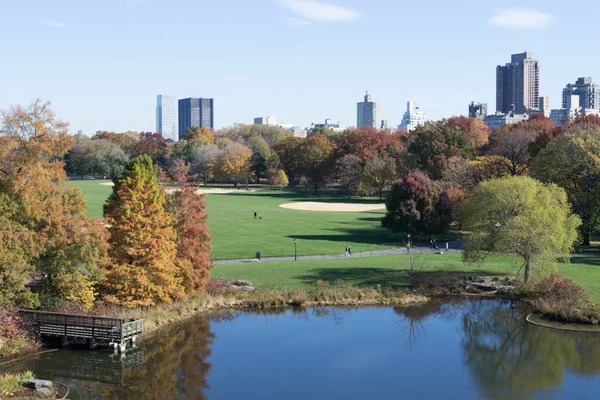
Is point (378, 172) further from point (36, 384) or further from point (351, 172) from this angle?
point (36, 384)

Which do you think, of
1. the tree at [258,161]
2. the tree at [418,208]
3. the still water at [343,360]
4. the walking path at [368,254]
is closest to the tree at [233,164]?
the tree at [258,161]

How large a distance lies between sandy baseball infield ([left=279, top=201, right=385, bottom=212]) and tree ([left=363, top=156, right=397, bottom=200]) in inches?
170

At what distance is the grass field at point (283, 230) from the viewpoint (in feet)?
196

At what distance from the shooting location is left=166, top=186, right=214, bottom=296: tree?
126ft

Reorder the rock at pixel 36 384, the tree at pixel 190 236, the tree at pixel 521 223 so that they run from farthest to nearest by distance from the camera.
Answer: the tree at pixel 521 223, the tree at pixel 190 236, the rock at pixel 36 384

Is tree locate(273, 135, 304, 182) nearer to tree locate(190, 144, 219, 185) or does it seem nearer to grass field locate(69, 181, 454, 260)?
tree locate(190, 144, 219, 185)

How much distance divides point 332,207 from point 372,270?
5187 cm

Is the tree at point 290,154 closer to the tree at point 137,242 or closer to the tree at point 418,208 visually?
the tree at point 418,208

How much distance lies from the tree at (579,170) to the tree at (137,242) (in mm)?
38624

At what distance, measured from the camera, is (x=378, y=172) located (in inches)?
4161

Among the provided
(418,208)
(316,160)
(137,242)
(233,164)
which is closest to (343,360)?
(137,242)

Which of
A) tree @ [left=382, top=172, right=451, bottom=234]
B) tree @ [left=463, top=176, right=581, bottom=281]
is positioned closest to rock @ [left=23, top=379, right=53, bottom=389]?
tree @ [left=463, top=176, right=581, bottom=281]

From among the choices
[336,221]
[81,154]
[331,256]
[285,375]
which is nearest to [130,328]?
[285,375]

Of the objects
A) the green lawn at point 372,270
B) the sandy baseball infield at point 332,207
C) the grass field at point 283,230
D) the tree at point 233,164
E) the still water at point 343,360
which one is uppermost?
the tree at point 233,164
